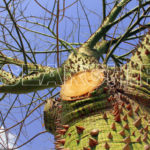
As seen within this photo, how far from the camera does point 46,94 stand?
2.29 meters

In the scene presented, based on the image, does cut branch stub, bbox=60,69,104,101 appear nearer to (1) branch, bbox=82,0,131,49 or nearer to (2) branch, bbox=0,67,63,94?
(2) branch, bbox=0,67,63,94

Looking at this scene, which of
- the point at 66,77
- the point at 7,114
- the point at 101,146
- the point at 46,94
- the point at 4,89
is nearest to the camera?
the point at 101,146

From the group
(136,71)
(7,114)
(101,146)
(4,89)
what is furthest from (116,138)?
(7,114)

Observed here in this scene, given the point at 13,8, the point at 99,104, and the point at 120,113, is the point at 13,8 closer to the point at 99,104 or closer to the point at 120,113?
the point at 99,104

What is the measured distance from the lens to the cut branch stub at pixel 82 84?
43.6 inches

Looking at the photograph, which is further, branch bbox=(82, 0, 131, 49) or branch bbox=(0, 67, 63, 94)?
branch bbox=(82, 0, 131, 49)

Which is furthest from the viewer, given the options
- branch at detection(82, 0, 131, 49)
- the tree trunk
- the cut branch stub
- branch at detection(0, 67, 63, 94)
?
branch at detection(82, 0, 131, 49)

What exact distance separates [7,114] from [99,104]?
4.20 ft

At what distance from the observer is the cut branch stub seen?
1106mm

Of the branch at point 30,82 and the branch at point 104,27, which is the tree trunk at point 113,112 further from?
the branch at point 104,27

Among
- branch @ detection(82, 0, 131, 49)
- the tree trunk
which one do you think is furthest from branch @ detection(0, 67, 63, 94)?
branch @ detection(82, 0, 131, 49)

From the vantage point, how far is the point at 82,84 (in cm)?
117

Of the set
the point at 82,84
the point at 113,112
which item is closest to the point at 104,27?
the point at 82,84

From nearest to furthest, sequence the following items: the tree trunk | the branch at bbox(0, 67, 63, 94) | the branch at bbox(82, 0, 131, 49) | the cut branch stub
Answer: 1. the tree trunk
2. the cut branch stub
3. the branch at bbox(0, 67, 63, 94)
4. the branch at bbox(82, 0, 131, 49)
